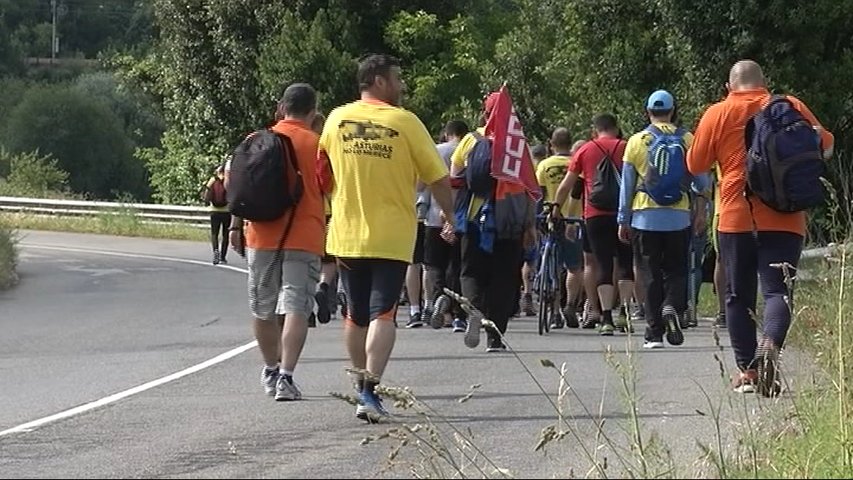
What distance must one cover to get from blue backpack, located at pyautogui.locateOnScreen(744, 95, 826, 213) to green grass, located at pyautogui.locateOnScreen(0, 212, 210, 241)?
26.7 meters

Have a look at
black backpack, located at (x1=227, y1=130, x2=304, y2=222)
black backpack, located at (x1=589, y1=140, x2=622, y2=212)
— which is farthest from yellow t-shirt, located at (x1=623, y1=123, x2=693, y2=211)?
black backpack, located at (x1=227, y1=130, x2=304, y2=222)

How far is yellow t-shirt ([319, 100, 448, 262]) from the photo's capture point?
8.64m

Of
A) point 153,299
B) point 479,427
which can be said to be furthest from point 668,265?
point 153,299

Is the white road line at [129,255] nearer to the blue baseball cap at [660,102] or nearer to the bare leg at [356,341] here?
the blue baseball cap at [660,102]

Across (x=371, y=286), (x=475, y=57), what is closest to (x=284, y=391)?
(x=371, y=286)

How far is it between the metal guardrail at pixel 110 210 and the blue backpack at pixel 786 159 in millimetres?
29561

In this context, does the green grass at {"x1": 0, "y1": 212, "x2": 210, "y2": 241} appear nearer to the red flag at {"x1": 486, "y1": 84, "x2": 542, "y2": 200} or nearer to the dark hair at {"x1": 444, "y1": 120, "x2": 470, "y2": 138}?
the dark hair at {"x1": 444, "y1": 120, "x2": 470, "y2": 138}

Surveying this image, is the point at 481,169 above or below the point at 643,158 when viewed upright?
below

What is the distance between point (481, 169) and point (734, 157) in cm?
308

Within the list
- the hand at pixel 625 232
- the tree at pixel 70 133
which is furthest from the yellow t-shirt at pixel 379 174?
the tree at pixel 70 133

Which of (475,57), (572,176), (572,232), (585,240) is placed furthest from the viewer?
(475,57)

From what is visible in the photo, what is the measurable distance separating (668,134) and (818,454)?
18.1 feet

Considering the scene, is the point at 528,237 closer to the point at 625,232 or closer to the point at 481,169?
the point at 481,169

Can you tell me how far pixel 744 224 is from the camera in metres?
9.43
